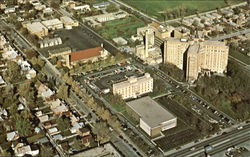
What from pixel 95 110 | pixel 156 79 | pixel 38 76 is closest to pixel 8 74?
pixel 38 76

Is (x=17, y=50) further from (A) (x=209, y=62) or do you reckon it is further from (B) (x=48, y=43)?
(A) (x=209, y=62)

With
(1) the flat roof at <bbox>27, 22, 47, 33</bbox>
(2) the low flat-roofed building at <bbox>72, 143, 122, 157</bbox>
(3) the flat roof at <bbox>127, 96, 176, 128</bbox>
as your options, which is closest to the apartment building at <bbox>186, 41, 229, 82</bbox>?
(3) the flat roof at <bbox>127, 96, 176, 128</bbox>

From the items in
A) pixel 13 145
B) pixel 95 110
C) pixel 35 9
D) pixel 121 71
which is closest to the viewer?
pixel 13 145

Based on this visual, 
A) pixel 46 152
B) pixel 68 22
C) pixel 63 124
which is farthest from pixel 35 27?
pixel 46 152

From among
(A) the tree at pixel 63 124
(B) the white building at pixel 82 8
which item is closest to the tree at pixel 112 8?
(B) the white building at pixel 82 8

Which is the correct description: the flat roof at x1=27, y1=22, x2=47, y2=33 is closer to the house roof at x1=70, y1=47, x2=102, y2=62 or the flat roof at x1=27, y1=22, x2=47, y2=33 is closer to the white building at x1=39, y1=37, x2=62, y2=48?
the white building at x1=39, y1=37, x2=62, y2=48

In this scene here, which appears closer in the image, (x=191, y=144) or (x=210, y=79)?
(x=191, y=144)

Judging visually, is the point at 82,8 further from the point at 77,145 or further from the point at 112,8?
the point at 77,145

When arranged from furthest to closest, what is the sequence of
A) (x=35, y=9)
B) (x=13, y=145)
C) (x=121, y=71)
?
(x=35, y=9) < (x=121, y=71) < (x=13, y=145)
